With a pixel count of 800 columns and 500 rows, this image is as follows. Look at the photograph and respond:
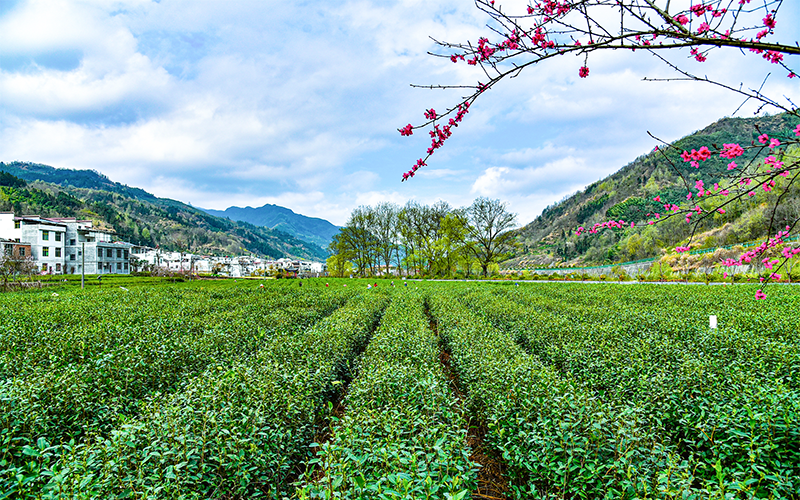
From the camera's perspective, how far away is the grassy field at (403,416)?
2.66m

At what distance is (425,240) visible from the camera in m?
54.2

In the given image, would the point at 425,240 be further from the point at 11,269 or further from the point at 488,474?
the point at 488,474

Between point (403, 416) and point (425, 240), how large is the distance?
50.8 m

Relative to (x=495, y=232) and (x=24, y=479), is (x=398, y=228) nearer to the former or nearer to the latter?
(x=495, y=232)

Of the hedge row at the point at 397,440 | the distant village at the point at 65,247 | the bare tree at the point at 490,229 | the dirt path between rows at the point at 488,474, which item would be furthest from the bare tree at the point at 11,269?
the bare tree at the point at 490,229

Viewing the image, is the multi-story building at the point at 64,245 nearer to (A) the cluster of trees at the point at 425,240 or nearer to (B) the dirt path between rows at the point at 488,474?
(A) the cluster of trees at the point at 425,240

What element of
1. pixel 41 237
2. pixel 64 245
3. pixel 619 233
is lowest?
pixel 619 233

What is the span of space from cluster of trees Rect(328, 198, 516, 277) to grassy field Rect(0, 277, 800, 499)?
41455 mm

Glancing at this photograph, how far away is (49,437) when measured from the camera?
12.7ft

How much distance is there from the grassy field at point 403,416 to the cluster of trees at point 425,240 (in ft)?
136

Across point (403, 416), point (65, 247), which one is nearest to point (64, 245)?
point (65, 247)

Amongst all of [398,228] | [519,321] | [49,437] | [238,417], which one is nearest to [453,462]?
[238,417]

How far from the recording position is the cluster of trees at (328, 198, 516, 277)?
4950cm

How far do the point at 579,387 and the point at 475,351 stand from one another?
1879mm
